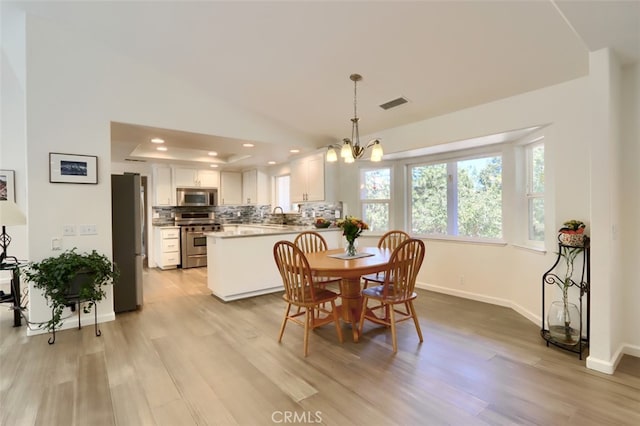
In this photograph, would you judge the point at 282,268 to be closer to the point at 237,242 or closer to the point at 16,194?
the point at 237,242

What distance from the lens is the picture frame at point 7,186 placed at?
15.1 ft

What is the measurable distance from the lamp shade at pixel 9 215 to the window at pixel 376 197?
4205mm

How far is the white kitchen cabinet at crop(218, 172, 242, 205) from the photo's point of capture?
7133mm

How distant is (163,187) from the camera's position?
6445mm

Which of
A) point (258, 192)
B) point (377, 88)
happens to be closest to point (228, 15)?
point (377, 88)

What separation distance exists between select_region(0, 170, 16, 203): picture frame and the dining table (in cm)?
476

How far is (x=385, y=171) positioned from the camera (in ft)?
16.7

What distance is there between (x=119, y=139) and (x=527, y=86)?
4.86 m

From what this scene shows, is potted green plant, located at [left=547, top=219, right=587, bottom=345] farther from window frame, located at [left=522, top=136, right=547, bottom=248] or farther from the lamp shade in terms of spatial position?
the lamp shade

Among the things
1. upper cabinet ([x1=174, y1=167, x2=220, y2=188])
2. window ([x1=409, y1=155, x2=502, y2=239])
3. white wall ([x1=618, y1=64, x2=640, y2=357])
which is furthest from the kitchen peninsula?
white wall ([x1=618, y1=64, x2=640, y2=357])

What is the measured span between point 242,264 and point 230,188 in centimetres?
341

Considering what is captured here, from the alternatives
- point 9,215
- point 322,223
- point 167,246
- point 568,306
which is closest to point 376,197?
point 322,223

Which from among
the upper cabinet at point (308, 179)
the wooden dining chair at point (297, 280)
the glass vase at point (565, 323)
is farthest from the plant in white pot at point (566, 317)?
the upper cabinet at point (308, 179)

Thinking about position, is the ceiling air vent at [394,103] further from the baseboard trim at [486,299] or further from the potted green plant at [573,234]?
the baseboard trim at [486,299]
